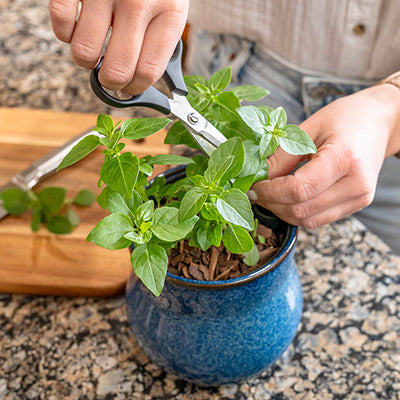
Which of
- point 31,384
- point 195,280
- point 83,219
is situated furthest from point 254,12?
point 31,384

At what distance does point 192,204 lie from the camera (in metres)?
0.41

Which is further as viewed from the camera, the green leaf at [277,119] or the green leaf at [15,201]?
the green leaf at [15,201]

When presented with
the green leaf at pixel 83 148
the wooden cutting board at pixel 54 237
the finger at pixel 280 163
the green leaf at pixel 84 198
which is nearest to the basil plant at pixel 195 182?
the green leaf at pixel 83 148

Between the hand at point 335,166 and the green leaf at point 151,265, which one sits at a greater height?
the green leaf at point 151,265

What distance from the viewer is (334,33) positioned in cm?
86

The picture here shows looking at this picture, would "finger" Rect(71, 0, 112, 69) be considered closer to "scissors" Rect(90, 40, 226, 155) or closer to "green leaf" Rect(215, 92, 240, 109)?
"scissors" Rect(90, 40, 226, 155)

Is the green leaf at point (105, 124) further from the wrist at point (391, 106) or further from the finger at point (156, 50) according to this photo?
the wrist at point (391, 106)

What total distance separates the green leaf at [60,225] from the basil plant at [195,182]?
325 mm

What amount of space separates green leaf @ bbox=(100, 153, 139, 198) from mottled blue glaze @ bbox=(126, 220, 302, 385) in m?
0.11

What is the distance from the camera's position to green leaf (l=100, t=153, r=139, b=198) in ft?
1.30

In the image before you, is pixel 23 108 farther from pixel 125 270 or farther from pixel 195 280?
pixel 195 280

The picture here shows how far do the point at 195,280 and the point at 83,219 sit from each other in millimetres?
413

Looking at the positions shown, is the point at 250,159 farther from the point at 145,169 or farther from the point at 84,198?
the point at 84,198

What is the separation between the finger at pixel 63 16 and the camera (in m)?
0.44
